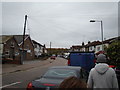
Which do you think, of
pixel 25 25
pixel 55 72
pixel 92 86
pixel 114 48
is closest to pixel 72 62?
pixel 114 48

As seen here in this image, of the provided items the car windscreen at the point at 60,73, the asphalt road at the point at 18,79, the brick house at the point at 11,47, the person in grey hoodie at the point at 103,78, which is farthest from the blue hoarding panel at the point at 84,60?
the brick house at the point at 11,47

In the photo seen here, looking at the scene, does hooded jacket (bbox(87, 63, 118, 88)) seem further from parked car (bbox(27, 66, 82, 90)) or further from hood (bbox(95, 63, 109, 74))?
parked car (bbox(27, 66, 82, 90))

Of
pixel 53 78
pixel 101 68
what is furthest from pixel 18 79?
pixel 101 68

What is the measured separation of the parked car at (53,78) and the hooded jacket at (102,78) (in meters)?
1.46

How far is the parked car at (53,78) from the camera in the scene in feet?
16.6

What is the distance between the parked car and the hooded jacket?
146 cm

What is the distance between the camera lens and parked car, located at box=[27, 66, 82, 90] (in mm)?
5057

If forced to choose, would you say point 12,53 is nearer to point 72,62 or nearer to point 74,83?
point 72,62

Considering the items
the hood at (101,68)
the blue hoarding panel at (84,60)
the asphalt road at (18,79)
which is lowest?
the asphalt road at (18,79)

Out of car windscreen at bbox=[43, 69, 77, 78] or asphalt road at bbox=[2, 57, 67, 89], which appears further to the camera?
asphalt road at bbox=[2, 57, 67, 89]

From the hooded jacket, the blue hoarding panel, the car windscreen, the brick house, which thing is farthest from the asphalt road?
the brick house

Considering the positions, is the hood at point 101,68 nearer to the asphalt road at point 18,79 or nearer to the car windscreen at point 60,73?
the car windscreen at point 60,73

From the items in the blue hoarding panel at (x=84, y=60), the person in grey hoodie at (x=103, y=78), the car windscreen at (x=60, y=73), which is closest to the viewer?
the person in grey hoodie at (x=103, y=78)

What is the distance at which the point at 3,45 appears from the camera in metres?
41.8
